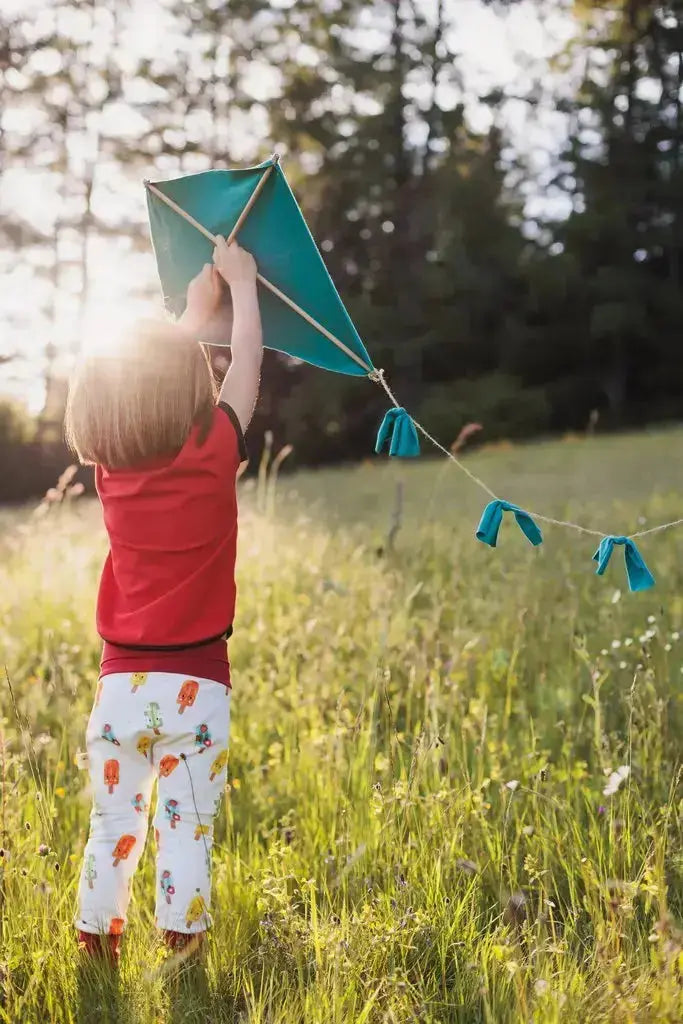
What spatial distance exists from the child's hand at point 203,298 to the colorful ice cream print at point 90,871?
4.56 ft

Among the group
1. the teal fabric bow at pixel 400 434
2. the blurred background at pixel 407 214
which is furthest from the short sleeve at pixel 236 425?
the blurred background at pixel 407 214

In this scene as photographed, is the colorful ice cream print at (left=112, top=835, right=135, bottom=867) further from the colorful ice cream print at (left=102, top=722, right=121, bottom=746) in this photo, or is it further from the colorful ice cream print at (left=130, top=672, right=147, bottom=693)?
the colorful ice cream print at (left=130, top=672, right=147, bottom=693)

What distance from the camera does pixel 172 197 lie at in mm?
2830

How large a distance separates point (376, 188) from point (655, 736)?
73.8 ft

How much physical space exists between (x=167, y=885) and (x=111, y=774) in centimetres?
28

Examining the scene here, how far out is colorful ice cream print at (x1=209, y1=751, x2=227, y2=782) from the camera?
2.33 m

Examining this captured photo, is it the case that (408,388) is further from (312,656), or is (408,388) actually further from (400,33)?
(312,656)

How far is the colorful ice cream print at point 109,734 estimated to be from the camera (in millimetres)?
2309

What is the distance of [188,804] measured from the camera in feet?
7.56

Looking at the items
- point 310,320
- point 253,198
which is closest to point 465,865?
point 310,320

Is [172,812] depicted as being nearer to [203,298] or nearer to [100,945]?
[100,945]

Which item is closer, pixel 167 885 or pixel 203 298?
pixel 167 885

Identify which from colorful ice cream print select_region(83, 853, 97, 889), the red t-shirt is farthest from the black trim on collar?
colorful ice cream print select_region(83, 853, 97, 889)

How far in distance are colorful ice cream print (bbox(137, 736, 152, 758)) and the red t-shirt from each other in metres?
0.16
